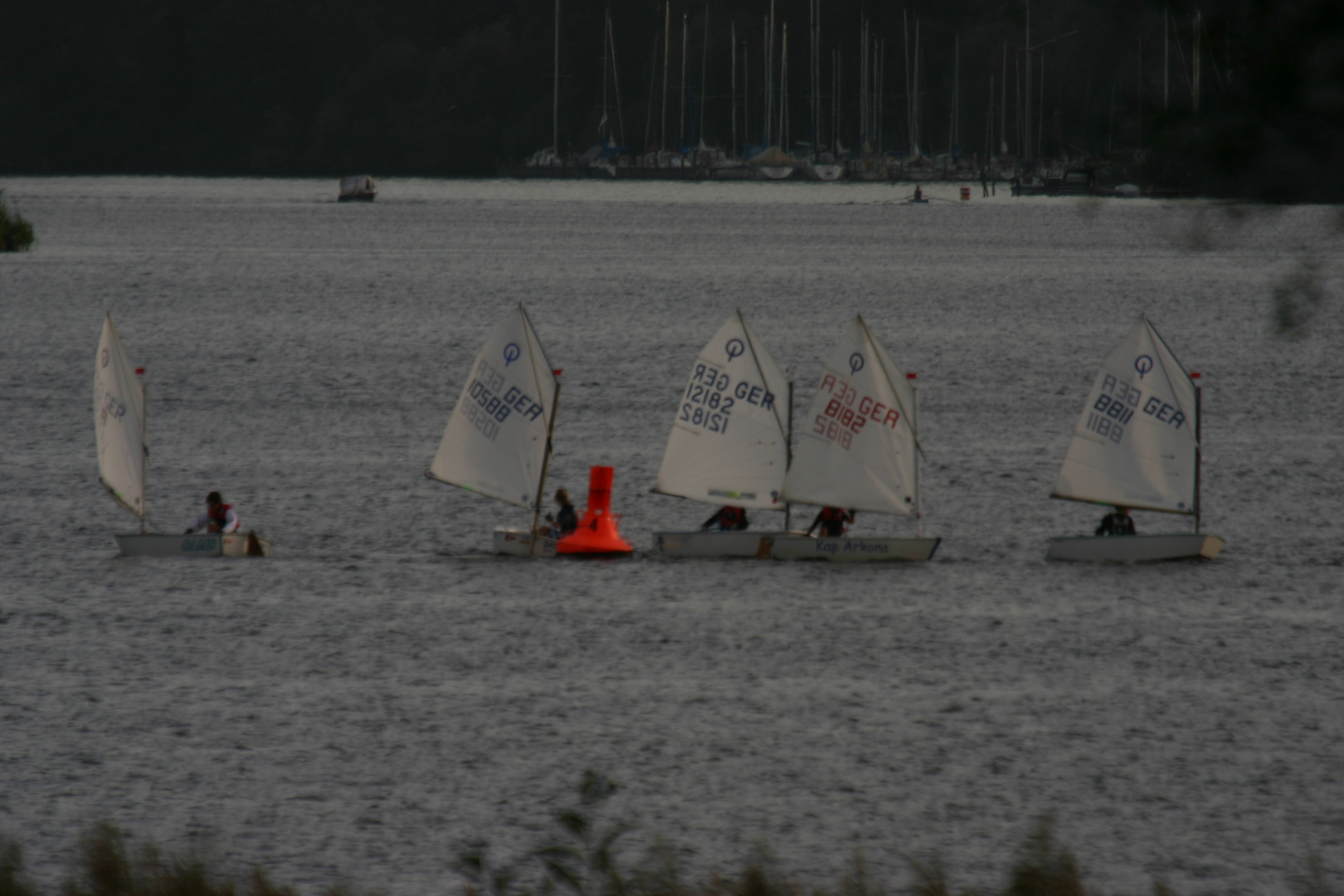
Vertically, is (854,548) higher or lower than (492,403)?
lower

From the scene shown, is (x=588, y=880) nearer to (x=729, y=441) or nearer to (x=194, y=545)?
(x=729, y=441)

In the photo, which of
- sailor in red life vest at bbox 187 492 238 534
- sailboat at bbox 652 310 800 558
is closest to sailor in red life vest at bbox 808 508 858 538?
sailboat at bbox 652 310 800 558

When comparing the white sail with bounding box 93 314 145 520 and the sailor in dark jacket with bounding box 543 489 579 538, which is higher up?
the white sail with bounding box 93 314 145 520

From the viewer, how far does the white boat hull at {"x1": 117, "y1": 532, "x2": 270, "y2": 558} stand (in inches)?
1574

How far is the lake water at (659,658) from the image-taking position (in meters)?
24.3

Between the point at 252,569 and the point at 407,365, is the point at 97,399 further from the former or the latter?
the point at 407,365

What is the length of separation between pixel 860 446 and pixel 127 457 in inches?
718

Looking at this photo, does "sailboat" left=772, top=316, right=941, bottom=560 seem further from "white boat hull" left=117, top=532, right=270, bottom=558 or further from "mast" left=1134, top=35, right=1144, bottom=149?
"mast" left=1134, top=35, right=1144, bottom=149

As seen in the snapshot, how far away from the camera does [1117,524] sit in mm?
41406

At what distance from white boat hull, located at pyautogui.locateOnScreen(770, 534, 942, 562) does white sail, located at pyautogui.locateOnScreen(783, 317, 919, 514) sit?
0.87 meters

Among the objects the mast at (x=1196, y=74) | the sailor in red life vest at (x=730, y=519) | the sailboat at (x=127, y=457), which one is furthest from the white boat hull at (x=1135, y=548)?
the mast at (x=1196, y=74)

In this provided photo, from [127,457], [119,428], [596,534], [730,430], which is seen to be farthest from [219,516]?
[730,430]

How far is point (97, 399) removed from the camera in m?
41.2

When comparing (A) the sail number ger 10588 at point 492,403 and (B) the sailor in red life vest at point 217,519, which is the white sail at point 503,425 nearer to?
(A) the sail number ger 10588 at point 492,403
